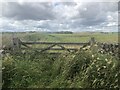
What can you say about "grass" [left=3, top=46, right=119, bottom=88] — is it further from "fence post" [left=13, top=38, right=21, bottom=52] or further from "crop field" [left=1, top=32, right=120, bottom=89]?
"fence post" [left=13, top=38, right=21, bottom=52]

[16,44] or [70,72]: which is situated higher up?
[16,44]

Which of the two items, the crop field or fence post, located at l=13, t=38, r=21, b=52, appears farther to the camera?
fence post, located at l=13, t=38, r=21, b=52

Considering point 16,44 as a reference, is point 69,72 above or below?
below

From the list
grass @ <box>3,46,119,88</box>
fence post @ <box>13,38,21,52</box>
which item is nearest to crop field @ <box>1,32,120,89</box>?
grass @ <box>3,46,119,88</box>

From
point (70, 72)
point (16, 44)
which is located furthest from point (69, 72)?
point (16, 44)

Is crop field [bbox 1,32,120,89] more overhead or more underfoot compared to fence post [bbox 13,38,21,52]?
more underfoot

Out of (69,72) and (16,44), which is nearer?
(69,72)

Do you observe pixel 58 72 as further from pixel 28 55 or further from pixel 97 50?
pixel 28 55

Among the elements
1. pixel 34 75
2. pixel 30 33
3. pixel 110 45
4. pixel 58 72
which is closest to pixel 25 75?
pixel 34 75

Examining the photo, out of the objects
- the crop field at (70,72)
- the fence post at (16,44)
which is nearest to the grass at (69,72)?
the crop field at (70,72)

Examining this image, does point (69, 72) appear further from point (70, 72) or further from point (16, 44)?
point (16, 44)

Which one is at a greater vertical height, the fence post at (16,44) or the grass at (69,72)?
the fence post at (16,44)

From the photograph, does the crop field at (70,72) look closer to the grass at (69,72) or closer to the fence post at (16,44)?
the grass at (69,72)

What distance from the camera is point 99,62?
971cm
